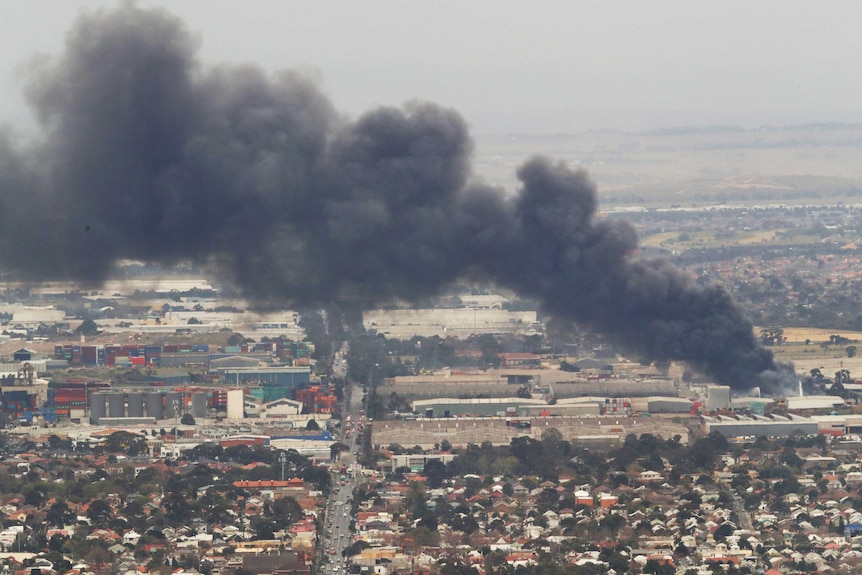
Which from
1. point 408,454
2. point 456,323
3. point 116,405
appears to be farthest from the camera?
point 456,323

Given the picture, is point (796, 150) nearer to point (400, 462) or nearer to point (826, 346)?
point (826, 346)

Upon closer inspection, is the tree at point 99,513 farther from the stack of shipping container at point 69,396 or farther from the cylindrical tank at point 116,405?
the stack of shipping container at point 69,396

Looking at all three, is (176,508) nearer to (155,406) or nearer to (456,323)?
(155,406)

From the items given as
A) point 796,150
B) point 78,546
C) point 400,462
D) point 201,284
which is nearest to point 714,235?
point 201,284

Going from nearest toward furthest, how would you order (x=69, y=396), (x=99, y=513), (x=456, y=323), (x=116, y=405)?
(x=99, y=513)
(x=116, y=405)
(x=69, y=396)
(x=456, y=323)

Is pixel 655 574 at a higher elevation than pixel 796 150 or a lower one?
lower

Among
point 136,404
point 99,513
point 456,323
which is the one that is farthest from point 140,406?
point 456,323

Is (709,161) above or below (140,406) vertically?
above

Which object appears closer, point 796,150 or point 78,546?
point 78,546
